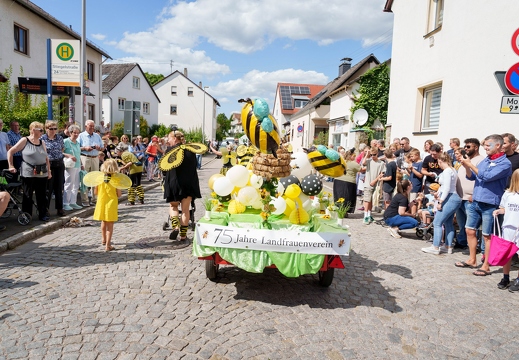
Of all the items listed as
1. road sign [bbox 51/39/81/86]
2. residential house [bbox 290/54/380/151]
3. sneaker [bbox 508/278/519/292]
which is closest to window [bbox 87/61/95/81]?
residential house [bbox 290/54/380/151]

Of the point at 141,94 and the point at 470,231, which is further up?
the point at 141,94

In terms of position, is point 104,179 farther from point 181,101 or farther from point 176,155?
point 181,101

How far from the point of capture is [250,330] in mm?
3562

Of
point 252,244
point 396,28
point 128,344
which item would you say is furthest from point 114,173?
point 396,28

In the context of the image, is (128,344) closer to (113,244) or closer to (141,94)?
(113,244)

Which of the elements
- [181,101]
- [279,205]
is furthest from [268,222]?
[181,101]

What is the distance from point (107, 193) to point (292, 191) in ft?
10.1

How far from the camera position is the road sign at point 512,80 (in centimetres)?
509

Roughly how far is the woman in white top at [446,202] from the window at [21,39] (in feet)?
68.7

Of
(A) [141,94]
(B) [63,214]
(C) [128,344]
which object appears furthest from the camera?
(A) [141,94]

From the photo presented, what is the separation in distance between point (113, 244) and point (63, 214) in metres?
2.26

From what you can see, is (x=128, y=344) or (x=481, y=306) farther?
(x=481, y=306)

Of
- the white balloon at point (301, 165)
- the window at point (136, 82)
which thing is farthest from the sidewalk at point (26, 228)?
the window at point (136, 82)

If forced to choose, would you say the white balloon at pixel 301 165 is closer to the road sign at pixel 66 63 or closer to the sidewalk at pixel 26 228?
the sidewalk at pixel 26 228
